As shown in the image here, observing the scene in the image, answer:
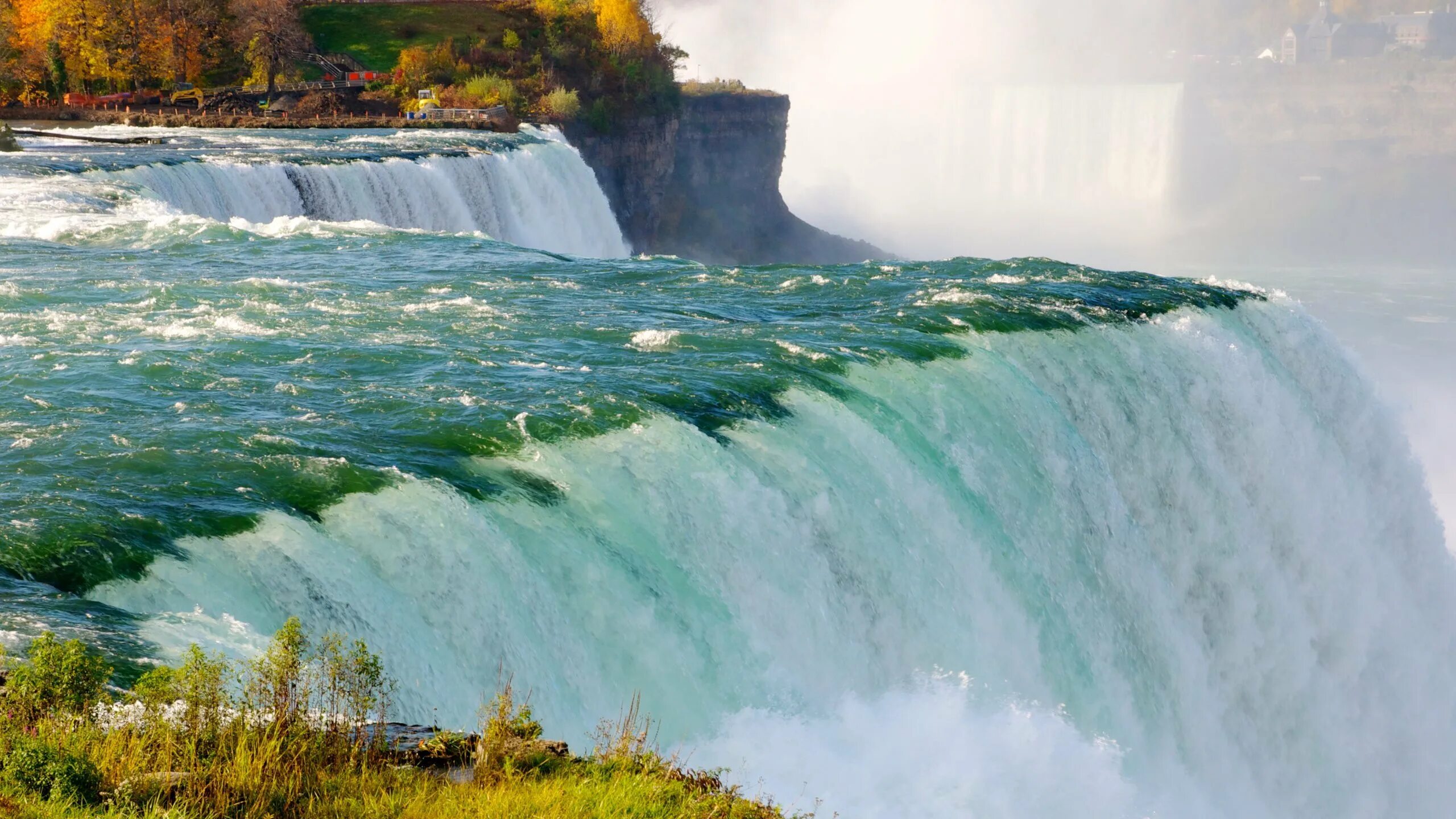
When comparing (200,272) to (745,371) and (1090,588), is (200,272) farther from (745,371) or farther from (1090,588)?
(1090,588)

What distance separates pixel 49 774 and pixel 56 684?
1112mm

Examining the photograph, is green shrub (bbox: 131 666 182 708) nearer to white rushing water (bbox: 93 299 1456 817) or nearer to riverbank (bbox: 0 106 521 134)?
white rushing water (bbox: 93 299 1456 817)

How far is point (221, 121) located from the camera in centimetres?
4666

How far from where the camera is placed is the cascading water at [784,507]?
10.6 meters

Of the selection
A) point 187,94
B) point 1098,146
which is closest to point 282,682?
point 187,94

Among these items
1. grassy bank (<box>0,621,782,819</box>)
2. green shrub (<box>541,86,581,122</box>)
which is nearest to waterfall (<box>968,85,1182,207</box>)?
green shrub (<box>541,86,581,122</box>)

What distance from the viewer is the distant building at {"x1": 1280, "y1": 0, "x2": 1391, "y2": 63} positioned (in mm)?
117562

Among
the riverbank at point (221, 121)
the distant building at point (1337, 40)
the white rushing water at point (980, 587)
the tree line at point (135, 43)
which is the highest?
the distant building at point (1337, 40)

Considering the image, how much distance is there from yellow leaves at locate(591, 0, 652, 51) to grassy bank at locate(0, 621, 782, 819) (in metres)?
56.6

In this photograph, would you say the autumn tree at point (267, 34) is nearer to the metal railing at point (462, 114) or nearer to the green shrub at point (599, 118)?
the metal railing at point (462, 114)

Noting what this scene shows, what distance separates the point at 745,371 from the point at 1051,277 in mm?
9724

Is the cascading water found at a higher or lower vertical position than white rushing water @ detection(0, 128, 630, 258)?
lower

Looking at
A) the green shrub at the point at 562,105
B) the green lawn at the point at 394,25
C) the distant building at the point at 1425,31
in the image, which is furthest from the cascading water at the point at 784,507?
the distant building at the point at 1425,31

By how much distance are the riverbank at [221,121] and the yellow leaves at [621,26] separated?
14211 mm
